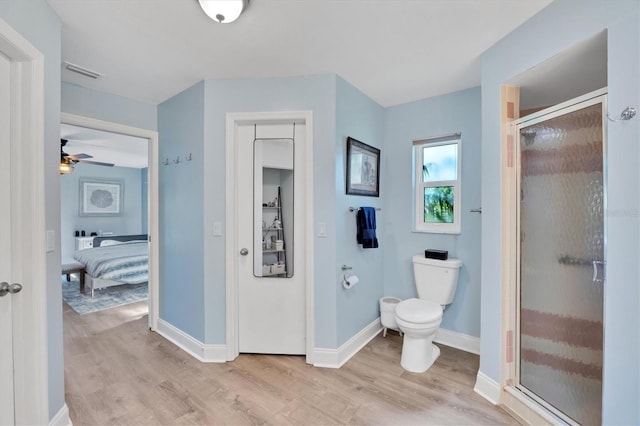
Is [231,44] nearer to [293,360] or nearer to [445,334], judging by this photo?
[293,360]

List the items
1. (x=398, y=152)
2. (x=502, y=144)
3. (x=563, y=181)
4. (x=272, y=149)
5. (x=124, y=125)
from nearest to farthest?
(x=563, y=181)
(x=502, y=144)
(x=272, y=149)
(x=124, y=125)
(x=398, y=152)

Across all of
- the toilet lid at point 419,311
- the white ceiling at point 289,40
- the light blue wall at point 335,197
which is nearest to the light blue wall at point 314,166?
the light blue wall at point 335,197

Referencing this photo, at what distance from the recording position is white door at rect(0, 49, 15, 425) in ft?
4.25

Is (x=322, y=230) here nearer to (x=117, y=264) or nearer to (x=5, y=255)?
(x=5, y=255)

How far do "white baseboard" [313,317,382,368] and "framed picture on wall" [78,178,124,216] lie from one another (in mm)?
6508

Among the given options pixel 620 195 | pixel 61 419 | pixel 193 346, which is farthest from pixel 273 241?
pixel 620 195

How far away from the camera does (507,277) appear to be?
179cm

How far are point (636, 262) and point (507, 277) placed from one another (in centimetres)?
68

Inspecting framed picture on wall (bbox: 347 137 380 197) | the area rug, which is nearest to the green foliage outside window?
framed picture on wall (bbox: 347 137 380 197)

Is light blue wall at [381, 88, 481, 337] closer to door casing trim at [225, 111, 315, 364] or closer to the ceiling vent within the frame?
door casing trim at [225, 111, 315, 364]

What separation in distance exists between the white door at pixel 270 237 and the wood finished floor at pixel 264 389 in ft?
0.76

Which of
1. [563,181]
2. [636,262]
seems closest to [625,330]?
[636,262]

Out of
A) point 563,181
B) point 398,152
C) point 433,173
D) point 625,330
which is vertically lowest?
point 625,330

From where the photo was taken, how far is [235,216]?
232cm
